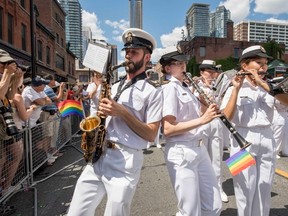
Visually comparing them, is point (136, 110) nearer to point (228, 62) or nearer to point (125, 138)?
point (125, 138)

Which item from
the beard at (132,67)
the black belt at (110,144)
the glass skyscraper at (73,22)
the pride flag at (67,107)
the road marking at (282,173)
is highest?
the glass skyscraper at (73,22)

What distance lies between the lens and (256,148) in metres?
2.77

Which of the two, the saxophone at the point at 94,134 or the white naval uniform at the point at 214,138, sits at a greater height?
the saxophone at the point at 94,134

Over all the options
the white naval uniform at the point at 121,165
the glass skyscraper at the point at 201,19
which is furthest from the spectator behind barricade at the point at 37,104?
the glass skyscraper at the point at 201,19

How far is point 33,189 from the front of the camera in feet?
15.2

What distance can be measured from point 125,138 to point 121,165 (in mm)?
214

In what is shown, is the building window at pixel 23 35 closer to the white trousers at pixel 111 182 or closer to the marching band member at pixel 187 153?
the marching band member at pixel 187 153

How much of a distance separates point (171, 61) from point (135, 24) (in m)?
6.10

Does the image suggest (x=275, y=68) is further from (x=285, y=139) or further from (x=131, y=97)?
(x=131, y=97)

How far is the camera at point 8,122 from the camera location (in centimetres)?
345

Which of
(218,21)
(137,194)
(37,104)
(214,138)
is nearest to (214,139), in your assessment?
(214,138)

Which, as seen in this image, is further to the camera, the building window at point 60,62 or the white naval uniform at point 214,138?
the building window at point 60,62

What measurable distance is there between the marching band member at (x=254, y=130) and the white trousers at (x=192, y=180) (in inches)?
16.4

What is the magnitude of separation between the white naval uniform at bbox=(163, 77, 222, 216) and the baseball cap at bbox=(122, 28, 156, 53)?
0.46m
